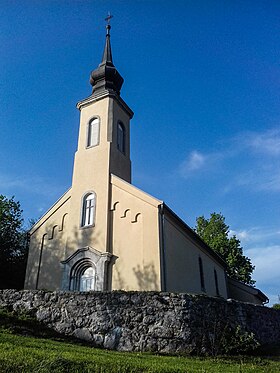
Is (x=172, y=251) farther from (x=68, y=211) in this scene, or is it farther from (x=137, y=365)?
(x=137, y=365)

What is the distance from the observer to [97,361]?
6.38 meters

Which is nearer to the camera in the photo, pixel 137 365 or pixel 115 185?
pixel 137 365

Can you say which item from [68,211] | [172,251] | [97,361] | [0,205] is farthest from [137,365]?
[0,205]

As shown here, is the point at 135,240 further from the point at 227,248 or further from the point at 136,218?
the point at 227,248

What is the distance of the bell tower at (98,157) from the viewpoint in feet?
57.6

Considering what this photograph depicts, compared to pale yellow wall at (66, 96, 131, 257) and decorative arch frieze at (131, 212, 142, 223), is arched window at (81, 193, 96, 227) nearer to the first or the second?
pale yellow wall at (66, 96, 131, 257)

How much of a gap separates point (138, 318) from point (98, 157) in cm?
1144

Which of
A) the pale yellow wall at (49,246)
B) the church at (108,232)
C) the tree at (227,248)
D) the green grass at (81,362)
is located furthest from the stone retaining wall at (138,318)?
the tree at (227,248)

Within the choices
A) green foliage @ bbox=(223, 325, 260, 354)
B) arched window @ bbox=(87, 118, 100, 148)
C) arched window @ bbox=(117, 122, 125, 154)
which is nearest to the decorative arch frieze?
arched window @ bbox=(117, 122, 125, 154)

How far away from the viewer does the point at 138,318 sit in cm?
979

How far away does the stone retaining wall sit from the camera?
31.0 feet

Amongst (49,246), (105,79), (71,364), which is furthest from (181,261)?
(105,79)

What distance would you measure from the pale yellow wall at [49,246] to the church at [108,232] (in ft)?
0.17

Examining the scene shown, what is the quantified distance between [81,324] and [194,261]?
36.5ft
